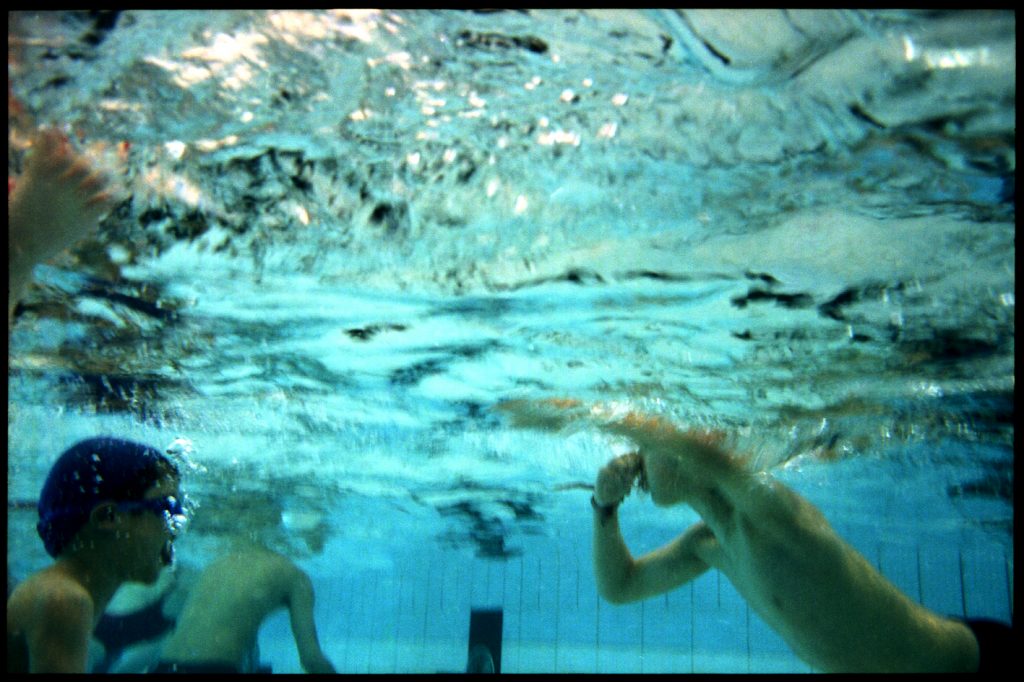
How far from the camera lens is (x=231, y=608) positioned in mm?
11883

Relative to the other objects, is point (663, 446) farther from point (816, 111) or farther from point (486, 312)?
point (816, 111)

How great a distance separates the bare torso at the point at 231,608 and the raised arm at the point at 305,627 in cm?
15

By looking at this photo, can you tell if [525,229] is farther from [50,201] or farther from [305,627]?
[305,627]

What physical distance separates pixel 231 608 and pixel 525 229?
9.54 meters

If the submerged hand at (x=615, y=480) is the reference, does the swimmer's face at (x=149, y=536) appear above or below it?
below

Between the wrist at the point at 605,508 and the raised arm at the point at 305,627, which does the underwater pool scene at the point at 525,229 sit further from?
the raised arm at the point at 305,627

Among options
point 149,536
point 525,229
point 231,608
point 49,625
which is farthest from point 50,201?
point 231,608

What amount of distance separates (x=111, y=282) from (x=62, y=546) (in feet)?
10.8

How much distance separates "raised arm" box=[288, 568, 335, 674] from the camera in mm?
10516

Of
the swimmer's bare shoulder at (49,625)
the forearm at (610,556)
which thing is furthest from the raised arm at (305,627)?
the swimmer's bare shoulder at (49,625)

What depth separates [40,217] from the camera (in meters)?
5.24

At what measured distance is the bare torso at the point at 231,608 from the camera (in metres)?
11.4

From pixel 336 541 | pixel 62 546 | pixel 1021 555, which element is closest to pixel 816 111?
pixel 1021 555

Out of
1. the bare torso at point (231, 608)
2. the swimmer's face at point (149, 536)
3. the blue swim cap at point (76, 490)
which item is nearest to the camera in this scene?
the blue swim cap at point (76, 490)
